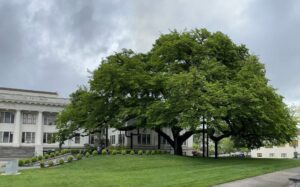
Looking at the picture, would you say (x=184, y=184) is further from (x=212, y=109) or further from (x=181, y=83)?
(x=181, y=83)

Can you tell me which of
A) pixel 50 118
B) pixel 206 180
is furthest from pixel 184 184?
pixel 50 118

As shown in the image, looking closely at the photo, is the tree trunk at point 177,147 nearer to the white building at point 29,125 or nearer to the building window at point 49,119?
the white building at point 29,125

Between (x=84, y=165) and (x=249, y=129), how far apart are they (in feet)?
48.1

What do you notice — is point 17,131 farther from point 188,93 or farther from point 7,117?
point 188,93

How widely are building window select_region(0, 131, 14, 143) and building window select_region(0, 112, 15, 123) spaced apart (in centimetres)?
196

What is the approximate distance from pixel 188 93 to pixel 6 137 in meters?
39.4

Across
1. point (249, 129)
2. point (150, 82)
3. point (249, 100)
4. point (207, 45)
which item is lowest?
point (249, 129)

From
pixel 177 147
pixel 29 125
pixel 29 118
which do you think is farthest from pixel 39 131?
pixel 177 147

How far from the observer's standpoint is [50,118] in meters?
61.0

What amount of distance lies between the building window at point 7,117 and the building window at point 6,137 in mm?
1963

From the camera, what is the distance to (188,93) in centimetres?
2692

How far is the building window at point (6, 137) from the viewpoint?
184 ft

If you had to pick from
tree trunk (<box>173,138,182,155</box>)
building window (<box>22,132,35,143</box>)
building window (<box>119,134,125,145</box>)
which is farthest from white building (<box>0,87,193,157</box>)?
tree trunk (<box>173,138,182,155</box>)

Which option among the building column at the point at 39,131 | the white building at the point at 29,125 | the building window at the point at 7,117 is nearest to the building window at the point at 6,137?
the white building at the point at 29,125
